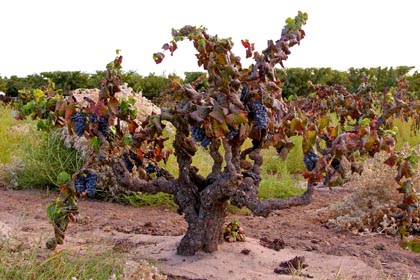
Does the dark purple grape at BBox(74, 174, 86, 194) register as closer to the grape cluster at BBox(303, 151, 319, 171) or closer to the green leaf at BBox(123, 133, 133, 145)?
the green leaf at BBox(123, 133, 133, 145)

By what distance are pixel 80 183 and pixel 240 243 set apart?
3.52 ft

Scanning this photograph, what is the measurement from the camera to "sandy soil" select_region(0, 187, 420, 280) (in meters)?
3.47

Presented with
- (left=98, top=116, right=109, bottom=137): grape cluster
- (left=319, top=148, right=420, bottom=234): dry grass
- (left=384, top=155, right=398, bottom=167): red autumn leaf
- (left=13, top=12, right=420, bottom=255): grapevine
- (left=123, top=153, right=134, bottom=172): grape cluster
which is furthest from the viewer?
(left=319, top=148, right=420, bottom=234): dry grass

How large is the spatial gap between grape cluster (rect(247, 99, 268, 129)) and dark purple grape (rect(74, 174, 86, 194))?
3.47 feet

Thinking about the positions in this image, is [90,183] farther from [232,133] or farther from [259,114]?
[259,114]

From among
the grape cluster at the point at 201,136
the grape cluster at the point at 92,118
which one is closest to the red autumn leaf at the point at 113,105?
the grape cluster at the point at 92,118

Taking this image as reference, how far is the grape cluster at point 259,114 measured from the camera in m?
3.12

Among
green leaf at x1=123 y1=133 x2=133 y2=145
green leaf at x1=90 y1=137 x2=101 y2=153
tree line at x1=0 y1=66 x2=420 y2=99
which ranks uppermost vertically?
tree line at x1=0 y1=66 x2=420 y2=99

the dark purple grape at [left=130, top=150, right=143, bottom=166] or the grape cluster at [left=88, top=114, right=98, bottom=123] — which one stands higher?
the grape cluster at [left=88, top=114, right=98, bottom=123]

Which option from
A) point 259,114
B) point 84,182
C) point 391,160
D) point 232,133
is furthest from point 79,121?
point 391,160

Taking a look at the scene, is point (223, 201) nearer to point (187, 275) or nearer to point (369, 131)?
point (187, 275)

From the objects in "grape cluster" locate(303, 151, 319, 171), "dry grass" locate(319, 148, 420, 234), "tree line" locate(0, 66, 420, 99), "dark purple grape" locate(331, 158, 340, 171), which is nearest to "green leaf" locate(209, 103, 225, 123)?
"grape cluster" locate(303, 151, 319, 171)

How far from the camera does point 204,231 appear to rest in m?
3.54

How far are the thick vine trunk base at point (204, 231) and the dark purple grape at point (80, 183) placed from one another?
647mm
